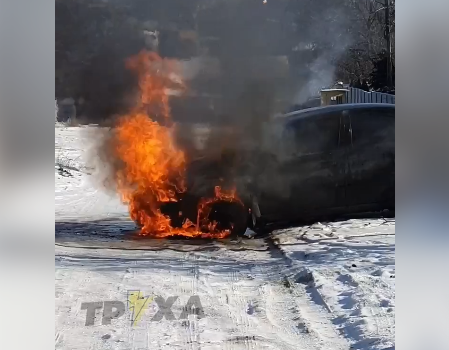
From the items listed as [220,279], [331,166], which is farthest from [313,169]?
[220,279]

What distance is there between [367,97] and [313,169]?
38 centimetres

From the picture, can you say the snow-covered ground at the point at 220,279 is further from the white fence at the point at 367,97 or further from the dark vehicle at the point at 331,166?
the white fence at the point at 367,97

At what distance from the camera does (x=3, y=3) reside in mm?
1790

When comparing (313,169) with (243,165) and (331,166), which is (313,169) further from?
(243,165)

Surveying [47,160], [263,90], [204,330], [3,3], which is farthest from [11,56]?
[204,330]

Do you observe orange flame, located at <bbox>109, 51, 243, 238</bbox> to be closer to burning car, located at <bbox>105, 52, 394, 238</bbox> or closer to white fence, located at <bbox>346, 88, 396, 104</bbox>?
burning car, located at <bbox>105, 52, 394, 238</bbox>

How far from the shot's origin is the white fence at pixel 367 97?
76.5 inches

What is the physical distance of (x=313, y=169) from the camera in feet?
6.33

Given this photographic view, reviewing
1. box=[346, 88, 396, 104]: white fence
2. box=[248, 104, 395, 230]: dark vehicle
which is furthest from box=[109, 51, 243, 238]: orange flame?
box=[346, 88, 396, 104]: white fence

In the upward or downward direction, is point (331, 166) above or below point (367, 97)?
below

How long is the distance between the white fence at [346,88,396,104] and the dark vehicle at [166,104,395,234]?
2cm

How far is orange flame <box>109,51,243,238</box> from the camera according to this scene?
6.06 feet

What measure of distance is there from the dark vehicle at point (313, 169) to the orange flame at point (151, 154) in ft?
0.27

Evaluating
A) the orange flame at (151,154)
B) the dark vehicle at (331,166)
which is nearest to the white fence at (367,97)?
the dark vehicle at (331,166)
